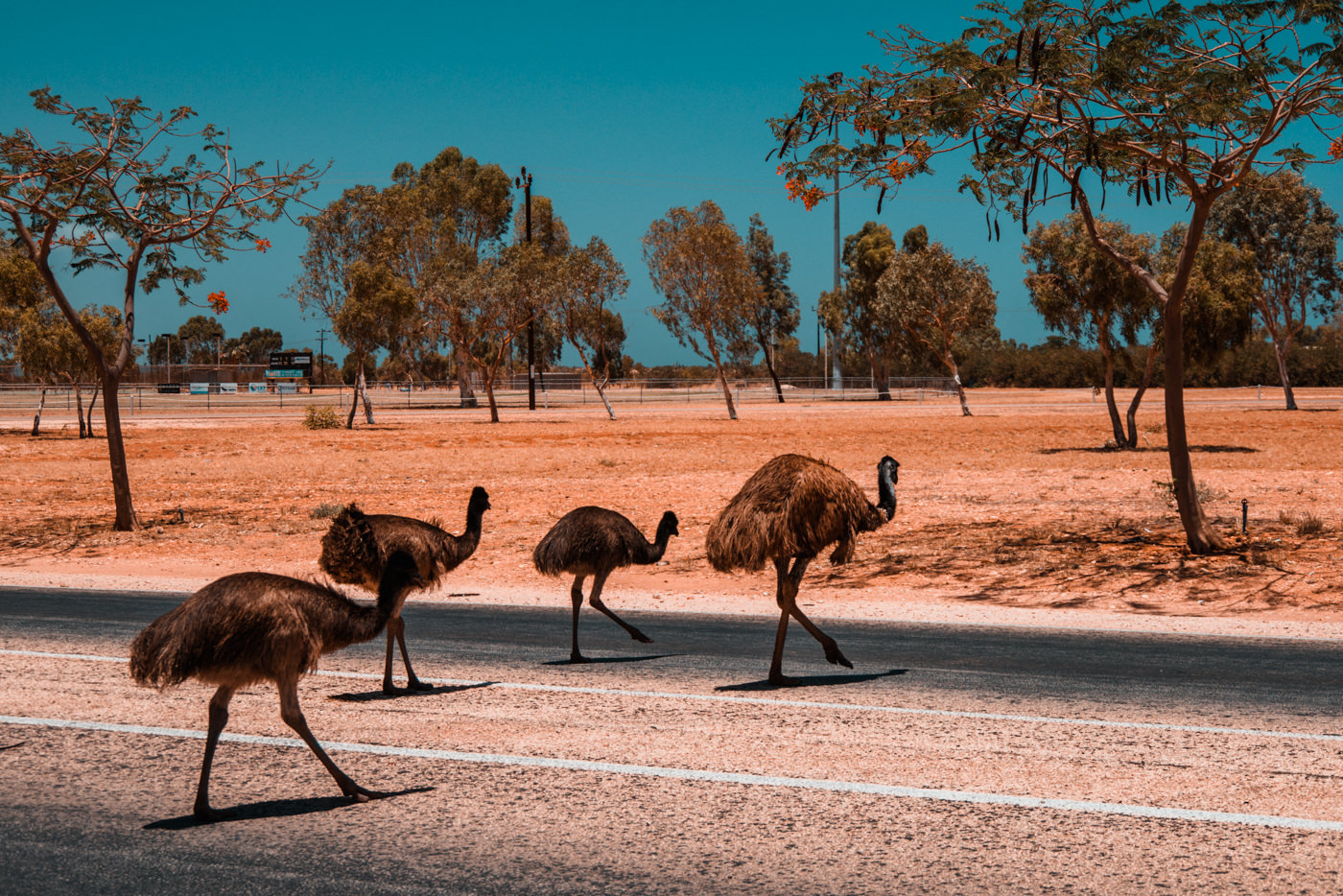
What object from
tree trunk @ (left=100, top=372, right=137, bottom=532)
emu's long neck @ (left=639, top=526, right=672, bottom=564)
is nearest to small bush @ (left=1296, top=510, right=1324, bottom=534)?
emu's long neck @ (left=639, top=526, right=672, bottom=564)

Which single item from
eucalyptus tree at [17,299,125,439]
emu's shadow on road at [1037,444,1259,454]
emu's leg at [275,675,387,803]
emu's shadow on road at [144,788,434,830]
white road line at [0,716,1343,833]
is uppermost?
eucalyptus tree at [17,299,125,439]

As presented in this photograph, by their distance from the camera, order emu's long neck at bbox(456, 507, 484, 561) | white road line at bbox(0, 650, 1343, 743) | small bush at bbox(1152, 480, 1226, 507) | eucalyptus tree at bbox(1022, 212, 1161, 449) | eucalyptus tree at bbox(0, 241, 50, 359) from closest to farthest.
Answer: white road line at bbox(0, 650, 1343, 743), emu's long neck at bbox(456, 507, 484, 561), small bush at bbox(1152, 480, 1226, 507), eucalyptus tree at bbox(1022, 212, 1161, 449), eucalyptus tree at bbox(0, 241, 50, 359)

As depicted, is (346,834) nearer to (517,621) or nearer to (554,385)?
(517,621)

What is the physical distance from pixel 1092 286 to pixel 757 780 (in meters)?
26.9

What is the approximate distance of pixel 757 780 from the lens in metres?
5.90

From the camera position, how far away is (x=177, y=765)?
623 cm

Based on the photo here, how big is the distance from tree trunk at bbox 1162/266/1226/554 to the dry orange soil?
0.32 meters

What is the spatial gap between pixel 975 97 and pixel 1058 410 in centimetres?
5081

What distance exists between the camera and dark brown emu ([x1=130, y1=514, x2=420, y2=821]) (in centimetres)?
511

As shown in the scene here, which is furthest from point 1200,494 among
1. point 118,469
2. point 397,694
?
point 118,469

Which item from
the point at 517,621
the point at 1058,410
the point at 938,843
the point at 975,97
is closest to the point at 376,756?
the point at 938,843

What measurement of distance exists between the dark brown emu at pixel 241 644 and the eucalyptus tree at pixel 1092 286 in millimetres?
27247

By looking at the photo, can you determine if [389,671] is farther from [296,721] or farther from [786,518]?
[786,518]

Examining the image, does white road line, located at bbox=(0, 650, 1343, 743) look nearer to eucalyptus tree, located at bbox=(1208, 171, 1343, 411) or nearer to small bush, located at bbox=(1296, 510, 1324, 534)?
small bush, located at bbox=(1296, 510, 1324, 534)
